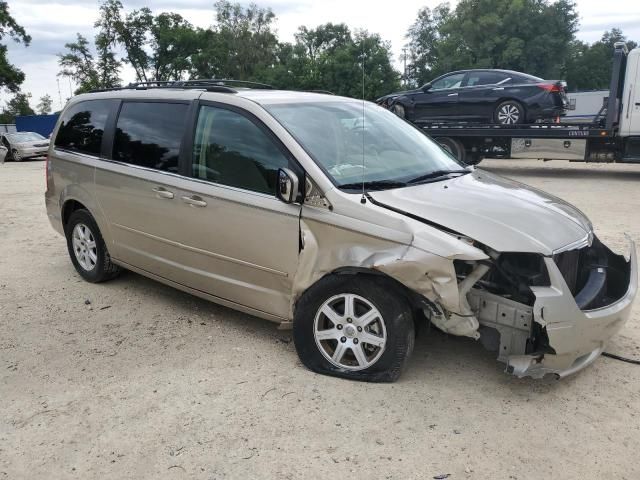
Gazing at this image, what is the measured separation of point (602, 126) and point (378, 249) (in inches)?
447

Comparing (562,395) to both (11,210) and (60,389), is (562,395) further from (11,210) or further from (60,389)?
(11,210)

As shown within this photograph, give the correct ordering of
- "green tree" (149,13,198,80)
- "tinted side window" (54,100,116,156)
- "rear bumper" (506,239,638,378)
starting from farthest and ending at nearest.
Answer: "green tree" (149,13,198,80) < "tinted side window" (54,100,116,156) < "rear bumper" (506,239,638,378)

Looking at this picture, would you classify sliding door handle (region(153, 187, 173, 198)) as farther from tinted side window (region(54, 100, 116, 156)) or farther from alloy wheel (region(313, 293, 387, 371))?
alloy wheel (region(313, 293, 387, 371))

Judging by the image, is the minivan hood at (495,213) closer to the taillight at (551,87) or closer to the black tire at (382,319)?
the black tire at (382,319)

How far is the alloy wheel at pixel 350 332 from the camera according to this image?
132 inches

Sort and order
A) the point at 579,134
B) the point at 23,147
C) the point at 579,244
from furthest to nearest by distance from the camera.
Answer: the point at 23,147
the point at 579,134
the point at 579,244

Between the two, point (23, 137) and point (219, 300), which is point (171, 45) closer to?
point (23, 137)

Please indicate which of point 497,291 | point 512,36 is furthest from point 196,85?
point 512,36

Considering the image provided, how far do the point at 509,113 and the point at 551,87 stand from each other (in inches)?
44.1

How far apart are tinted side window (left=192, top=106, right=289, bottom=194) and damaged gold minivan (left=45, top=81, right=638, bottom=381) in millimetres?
11

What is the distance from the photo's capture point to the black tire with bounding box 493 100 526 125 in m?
13.4

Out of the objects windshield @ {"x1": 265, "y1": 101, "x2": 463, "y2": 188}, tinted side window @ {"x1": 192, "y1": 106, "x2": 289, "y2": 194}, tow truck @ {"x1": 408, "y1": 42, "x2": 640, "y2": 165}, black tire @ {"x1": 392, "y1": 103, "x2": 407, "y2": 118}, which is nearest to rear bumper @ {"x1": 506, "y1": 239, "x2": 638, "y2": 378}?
windshield @ {"x1": 265, "y1": 101, "x2": 463, "y2": 188}

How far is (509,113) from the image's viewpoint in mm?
13516

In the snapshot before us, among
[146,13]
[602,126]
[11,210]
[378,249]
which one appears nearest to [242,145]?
[378,249]
